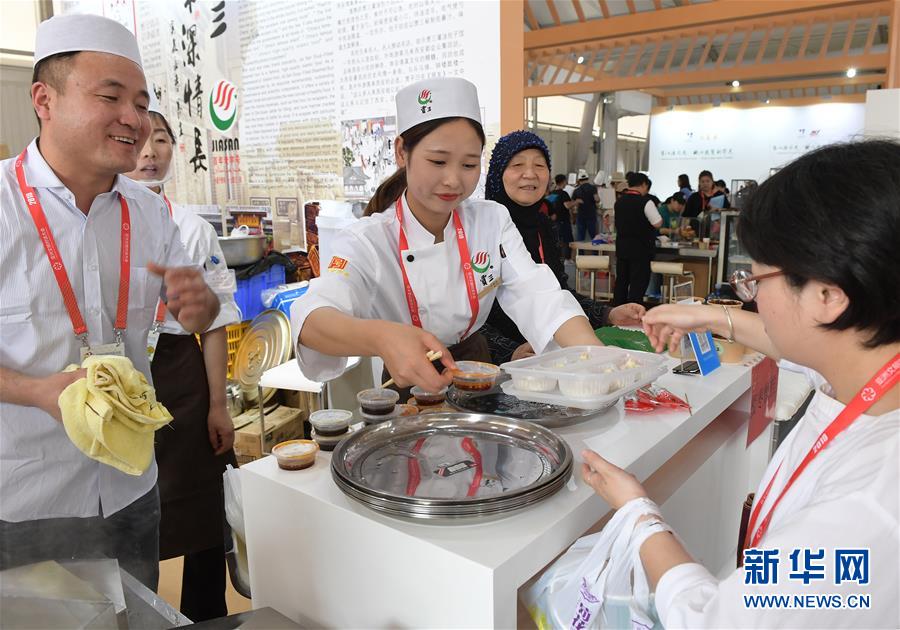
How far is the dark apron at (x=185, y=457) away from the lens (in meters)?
2.03

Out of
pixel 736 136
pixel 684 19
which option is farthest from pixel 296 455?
pixel 736 136

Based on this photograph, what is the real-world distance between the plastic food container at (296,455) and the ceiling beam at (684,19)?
16.0 feet

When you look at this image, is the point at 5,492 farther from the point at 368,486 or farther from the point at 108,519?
the point at 368,486

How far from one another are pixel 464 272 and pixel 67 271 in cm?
101

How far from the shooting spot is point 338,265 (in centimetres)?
167

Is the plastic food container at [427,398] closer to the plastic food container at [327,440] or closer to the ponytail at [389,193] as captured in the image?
the plastic food container at [327,440]

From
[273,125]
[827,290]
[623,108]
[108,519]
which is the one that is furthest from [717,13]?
[623,108]

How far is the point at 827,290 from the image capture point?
0.81 metres

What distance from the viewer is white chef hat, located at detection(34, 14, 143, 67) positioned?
1.40 metres

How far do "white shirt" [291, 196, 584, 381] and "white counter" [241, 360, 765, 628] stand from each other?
47 cm

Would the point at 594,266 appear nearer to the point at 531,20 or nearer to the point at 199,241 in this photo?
the point at 531,20

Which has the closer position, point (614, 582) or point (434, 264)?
point (614, 582)

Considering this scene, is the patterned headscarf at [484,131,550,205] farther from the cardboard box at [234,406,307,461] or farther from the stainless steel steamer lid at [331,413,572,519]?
the cardboard box at [234,406,307,461]

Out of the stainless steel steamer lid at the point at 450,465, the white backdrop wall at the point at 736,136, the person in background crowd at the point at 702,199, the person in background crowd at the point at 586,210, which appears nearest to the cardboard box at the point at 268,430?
the stainless steel steamer lid at the point at 450,465
